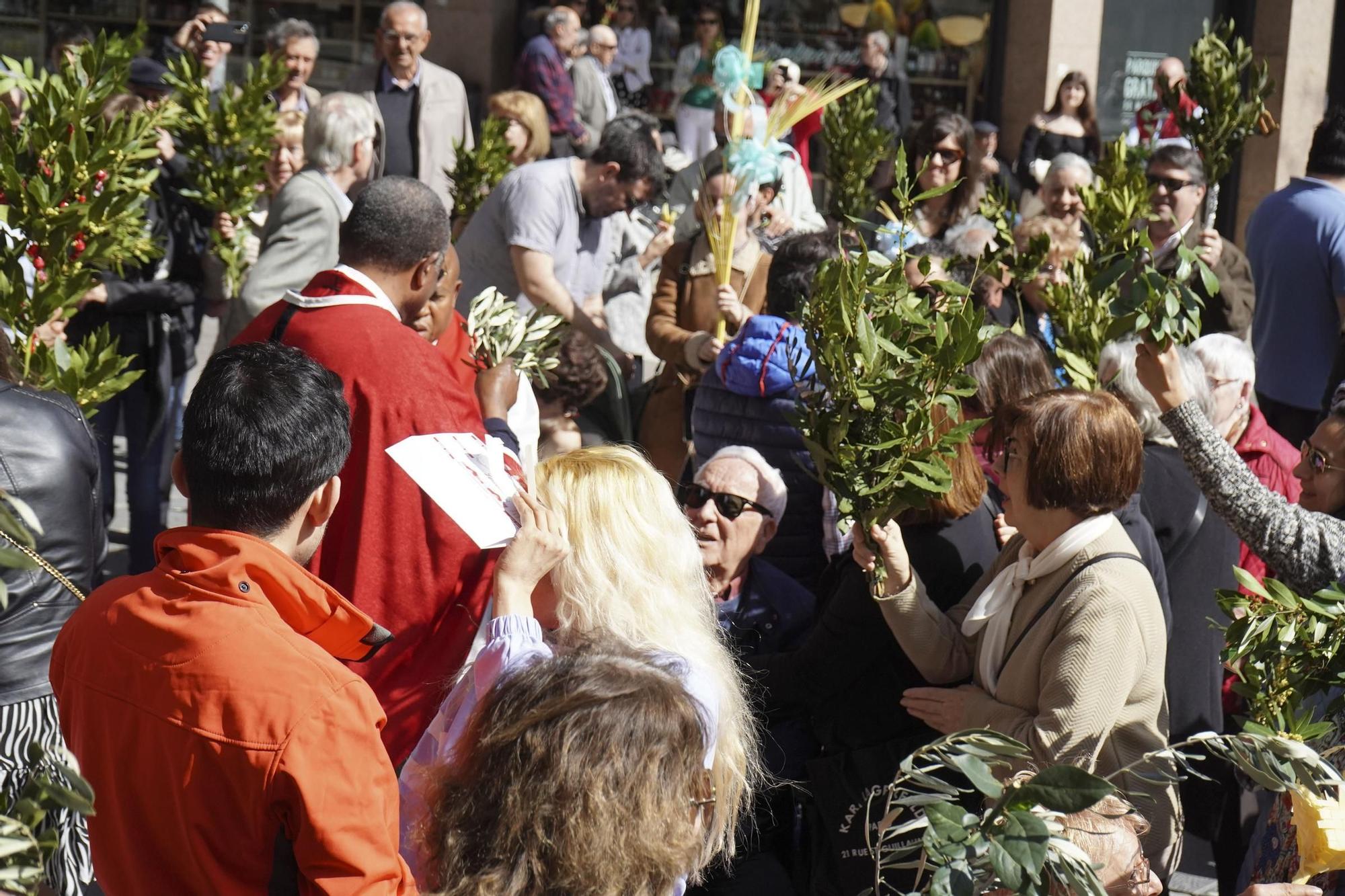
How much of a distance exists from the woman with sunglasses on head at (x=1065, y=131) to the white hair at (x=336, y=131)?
6.51 metres

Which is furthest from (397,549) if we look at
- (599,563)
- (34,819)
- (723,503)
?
(34,819)

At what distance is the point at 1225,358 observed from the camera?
14.7 feet

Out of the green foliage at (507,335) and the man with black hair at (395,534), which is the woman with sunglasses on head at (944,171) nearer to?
the green foliage at (507,335)

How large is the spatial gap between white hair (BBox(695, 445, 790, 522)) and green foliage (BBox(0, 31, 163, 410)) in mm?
1644

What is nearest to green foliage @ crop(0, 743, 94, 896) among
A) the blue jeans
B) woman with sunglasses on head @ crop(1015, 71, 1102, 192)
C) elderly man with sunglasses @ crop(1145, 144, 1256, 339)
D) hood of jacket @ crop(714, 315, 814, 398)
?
hood of jacket @ crop(714, 315, 814, 398)

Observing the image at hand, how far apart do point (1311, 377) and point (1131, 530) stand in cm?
324

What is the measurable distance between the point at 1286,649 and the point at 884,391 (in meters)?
0.94

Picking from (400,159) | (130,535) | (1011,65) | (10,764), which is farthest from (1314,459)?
→ (1011,65)

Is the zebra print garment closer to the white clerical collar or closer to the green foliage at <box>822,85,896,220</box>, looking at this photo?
the white clerical collar

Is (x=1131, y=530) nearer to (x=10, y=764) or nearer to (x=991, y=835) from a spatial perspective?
(x=991, y=835)

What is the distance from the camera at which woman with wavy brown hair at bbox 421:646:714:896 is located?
190 centimetres

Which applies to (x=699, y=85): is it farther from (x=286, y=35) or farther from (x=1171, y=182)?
(x=1171, y=182)

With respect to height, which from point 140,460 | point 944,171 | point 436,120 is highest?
point 436,120

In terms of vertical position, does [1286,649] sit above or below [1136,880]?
above
